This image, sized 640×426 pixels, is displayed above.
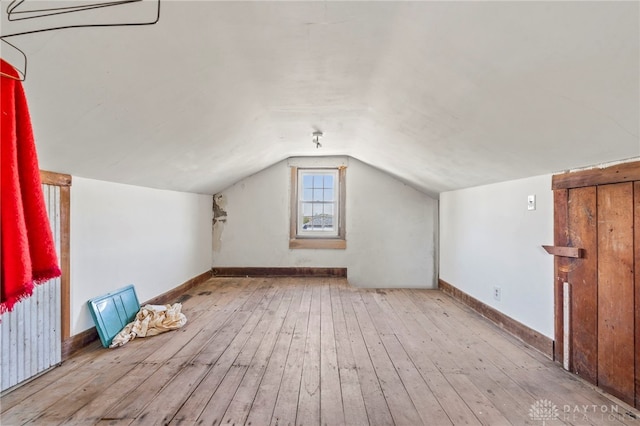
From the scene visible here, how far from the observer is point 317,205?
518cm

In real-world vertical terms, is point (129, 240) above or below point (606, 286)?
above

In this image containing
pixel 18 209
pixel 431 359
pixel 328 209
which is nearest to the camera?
pixel 18 209

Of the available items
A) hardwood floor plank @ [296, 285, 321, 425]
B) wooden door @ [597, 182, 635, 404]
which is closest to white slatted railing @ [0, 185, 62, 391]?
hardwood floor plank @ [296, 285, 321, 425]

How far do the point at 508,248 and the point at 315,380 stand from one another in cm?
208

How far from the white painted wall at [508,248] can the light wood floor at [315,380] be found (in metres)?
0.35

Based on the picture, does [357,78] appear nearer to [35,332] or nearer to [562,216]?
[562,216]

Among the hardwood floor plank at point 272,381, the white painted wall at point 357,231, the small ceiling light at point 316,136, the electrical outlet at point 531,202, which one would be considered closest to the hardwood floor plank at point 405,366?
the hardwood floor plank at point 272,381

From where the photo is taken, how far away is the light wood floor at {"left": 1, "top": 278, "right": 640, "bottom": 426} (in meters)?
1.63

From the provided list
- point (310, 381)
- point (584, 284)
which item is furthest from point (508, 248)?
point (310, 381)

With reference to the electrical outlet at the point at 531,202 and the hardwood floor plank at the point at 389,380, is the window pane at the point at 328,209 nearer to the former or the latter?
the hardwood floor plank at the point at 389,380

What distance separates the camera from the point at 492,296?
3070 mm

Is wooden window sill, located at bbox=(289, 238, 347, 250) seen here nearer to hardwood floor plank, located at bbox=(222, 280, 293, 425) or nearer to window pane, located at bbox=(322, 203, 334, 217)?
window pane, located at bbox=(322, 203, 334, 217)

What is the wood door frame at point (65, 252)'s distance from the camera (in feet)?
7.15

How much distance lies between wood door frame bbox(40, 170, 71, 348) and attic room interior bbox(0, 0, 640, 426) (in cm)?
2
